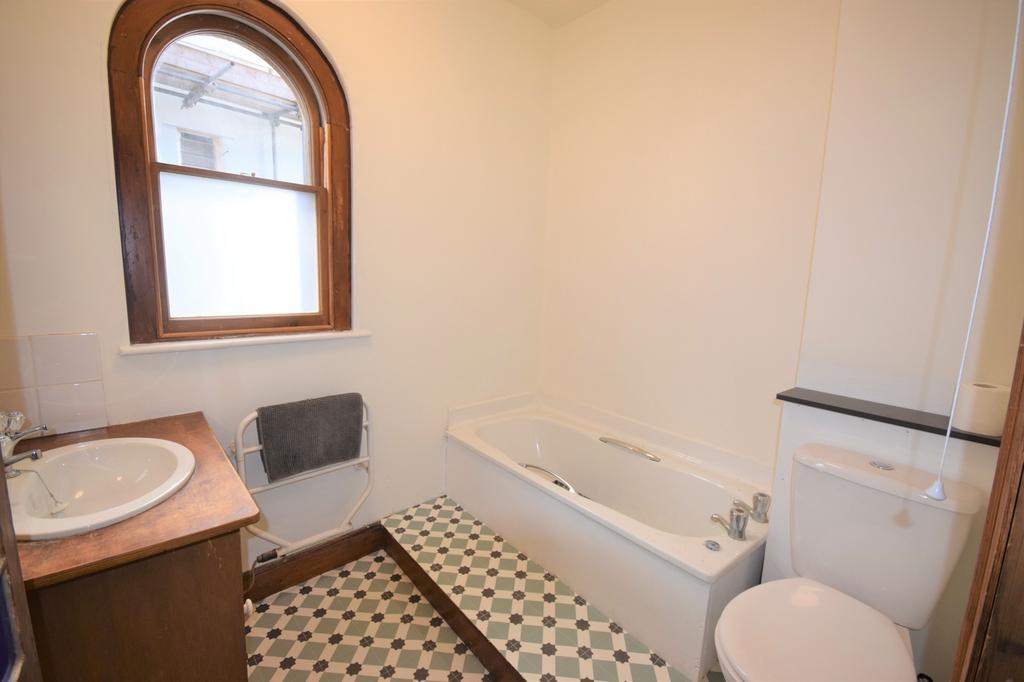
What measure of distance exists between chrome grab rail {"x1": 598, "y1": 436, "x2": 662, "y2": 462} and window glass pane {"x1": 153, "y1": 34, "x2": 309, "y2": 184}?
6.11ft

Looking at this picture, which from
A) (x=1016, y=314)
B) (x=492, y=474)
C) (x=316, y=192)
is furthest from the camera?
(x=492, y=474)

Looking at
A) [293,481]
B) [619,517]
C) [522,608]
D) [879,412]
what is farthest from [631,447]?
[293,481]

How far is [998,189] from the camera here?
117 cm

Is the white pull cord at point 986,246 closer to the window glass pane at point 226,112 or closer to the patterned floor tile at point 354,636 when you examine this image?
the patterned floor tile at point 354,636

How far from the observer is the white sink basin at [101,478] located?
101 centimetres

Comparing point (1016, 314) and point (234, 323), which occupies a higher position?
point (1016, 314)

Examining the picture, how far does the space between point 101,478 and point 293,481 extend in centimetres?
65

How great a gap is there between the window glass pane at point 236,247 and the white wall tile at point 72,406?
34 cm

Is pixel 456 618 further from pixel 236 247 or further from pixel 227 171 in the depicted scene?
pixel 227 171

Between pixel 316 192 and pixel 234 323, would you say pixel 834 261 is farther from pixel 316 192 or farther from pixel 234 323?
pixel 234 323

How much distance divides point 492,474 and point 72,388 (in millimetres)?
1543

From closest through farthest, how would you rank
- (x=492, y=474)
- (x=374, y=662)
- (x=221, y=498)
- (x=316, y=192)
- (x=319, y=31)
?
(x=221, y=498), (x=374, y=662), (x=319, y=31), (x=316, y=192), (x=492, y=474)

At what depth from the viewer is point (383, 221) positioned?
1963 mm

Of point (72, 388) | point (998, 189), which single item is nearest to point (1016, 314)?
point (998, 189)
